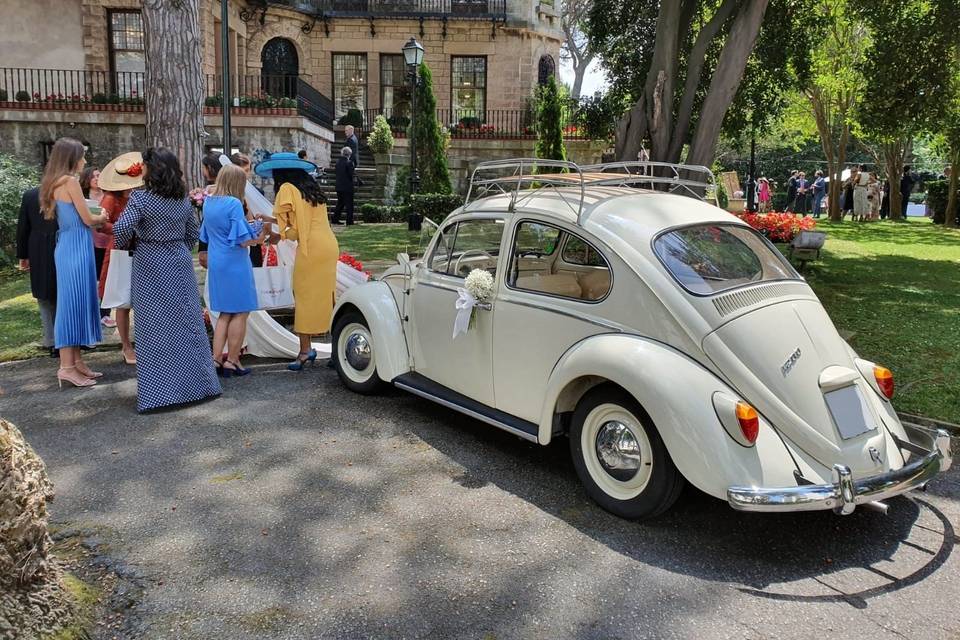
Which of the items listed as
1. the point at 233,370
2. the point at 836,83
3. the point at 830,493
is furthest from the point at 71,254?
the point at 836,83

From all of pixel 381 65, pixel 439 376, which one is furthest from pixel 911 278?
pixel 381 65

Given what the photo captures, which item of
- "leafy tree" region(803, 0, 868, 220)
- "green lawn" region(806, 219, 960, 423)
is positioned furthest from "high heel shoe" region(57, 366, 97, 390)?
"leafy tree" region(803, 0, 868, 220)

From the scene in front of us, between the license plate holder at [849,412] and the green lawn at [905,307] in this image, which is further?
the green lawn at [905,307]

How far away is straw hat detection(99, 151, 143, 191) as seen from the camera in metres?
7.04

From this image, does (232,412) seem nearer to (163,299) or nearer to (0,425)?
(163,299)

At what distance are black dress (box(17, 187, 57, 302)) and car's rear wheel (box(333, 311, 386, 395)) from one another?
2630mm

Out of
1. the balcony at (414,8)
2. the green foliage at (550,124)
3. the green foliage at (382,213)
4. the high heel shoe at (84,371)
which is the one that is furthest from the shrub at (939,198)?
the high heel shoe at (84,371)

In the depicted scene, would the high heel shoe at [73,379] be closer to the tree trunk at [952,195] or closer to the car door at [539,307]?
the car door at [539,307]

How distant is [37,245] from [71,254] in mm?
698

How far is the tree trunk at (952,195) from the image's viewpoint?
79.8ft

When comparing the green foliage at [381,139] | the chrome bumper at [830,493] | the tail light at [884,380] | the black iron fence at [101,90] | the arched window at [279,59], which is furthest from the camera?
the arched window at [279,59]

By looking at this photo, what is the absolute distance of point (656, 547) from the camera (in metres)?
3.88

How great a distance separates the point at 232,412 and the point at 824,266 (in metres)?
11.3

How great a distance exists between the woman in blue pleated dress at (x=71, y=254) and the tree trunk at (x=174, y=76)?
3.37 m
